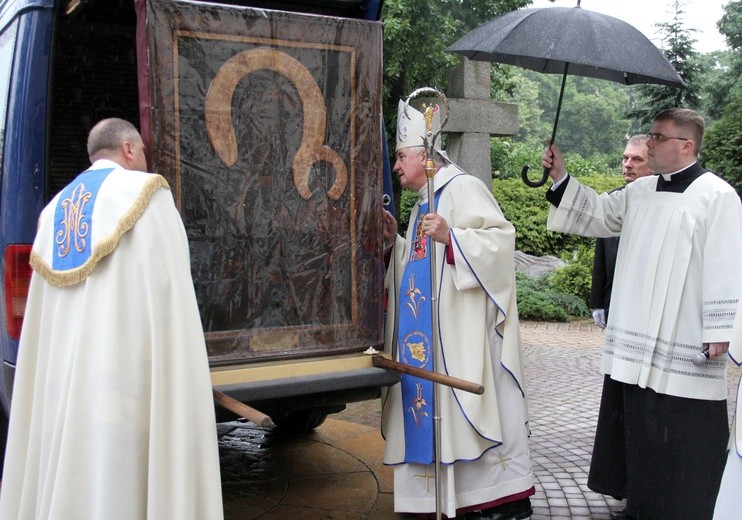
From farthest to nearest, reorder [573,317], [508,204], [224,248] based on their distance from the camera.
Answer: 1. [508,204]
2. [573,317]
3. [224,248]

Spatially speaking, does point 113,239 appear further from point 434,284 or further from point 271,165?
point 434,284

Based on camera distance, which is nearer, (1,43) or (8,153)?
(8,153)

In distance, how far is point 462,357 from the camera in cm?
398

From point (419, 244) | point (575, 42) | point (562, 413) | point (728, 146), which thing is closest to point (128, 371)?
point (419, 244)

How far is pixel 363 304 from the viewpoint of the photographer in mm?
3930

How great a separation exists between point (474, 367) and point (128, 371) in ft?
5.46

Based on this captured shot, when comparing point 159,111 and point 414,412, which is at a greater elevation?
point 159,111

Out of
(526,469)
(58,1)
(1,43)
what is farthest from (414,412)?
(1,43)

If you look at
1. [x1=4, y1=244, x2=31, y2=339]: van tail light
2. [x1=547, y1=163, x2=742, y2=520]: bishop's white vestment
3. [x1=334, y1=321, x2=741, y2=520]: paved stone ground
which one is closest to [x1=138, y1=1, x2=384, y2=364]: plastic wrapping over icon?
[x1=4, y1=244, x2=31, y2=339]: van tail light

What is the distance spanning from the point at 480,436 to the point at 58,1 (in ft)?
9.01

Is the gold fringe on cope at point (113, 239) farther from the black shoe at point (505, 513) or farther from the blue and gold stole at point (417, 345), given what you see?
the black shoe at point (505, 513)

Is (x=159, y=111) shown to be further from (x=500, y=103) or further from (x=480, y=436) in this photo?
(x=500, y=103)

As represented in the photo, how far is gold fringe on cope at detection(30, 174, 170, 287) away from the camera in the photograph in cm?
294

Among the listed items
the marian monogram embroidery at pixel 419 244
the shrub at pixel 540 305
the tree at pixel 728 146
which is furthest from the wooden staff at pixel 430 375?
the tree at pixel 728 146
